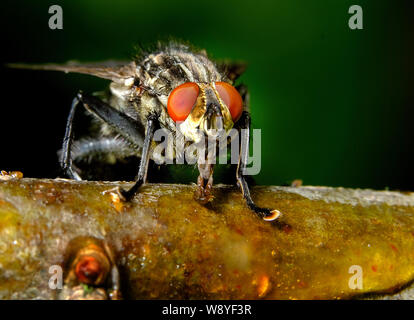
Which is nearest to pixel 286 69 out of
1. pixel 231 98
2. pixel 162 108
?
pixel 162 108

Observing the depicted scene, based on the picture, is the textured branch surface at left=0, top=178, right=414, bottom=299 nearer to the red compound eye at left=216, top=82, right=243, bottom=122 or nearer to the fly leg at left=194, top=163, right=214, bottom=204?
the fly leg at left=194, top=163, right=214, bottom=204

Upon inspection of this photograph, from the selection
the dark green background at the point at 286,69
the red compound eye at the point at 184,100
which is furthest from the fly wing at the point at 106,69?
the red compound eye at the point at 184,100

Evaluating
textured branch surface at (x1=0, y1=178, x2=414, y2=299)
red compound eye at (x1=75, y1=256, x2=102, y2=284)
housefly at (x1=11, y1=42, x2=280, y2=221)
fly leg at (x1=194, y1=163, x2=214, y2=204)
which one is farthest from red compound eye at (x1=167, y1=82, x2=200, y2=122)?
red compound eye at (x1=75, y1=256, x2=102, y2=284)

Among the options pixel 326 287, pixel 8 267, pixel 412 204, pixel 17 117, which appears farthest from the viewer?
pixel 17 117

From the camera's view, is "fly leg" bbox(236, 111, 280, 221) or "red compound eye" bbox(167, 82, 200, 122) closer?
"fly leg" bbox(236, 111, 280, 221)

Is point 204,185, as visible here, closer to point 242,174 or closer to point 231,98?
point 242,174
